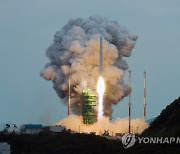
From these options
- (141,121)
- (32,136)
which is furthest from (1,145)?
(141,121)

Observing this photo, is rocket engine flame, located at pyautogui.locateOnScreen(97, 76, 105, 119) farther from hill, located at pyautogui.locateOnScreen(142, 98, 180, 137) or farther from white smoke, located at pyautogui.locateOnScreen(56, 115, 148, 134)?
hill, located at pyautogui.locateOnScreen(142, 98, 180, 137)

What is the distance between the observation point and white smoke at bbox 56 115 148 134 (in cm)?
12038

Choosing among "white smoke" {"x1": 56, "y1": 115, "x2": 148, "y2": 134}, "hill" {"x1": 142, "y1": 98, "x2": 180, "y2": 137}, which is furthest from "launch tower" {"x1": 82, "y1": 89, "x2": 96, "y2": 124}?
"hill" {"x1": 142, "y1": 98, "x2": 180, "y2": 137}

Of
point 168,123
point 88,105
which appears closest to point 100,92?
point 88,105

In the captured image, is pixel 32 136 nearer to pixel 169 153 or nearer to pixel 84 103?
pixel 84 103

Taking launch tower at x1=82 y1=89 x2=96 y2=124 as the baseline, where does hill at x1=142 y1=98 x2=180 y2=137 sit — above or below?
below

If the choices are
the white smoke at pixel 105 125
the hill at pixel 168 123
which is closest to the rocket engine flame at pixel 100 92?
the white smoke at pixel 105 125

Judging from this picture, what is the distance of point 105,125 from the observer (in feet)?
395

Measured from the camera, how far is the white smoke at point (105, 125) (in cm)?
12038

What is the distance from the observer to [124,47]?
128 metres

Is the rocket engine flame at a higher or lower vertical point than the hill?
higher

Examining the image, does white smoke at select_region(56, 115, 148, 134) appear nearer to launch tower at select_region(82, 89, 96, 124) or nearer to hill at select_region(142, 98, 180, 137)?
launch tower at select_region(82, 89, 96, 124)

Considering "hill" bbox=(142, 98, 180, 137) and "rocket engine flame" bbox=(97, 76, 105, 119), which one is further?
"rocket engine flame" bbox=(97, 76, 105, 119)

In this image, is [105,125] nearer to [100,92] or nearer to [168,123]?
[100,92]
